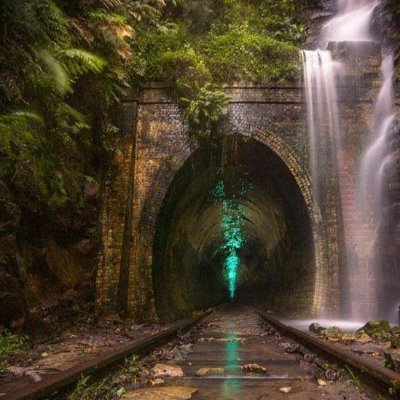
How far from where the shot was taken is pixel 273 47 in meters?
11.5

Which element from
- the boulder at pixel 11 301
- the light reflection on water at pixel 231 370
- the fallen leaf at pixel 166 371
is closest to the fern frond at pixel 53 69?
the boulder at pixel 11 301

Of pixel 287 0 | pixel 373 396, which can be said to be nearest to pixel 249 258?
pixel 287 0

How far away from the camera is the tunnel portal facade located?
998cm

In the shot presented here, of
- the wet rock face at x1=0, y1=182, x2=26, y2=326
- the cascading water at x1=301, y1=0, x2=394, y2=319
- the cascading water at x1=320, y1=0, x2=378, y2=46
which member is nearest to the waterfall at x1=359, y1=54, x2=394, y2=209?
the cascading water at x1=301, y1=0, x2=394, y2=319

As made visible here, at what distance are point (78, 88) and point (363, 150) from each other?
7502mm

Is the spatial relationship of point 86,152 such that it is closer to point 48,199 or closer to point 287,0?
point 48,199

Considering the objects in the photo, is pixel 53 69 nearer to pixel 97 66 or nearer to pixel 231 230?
pixel 97 66

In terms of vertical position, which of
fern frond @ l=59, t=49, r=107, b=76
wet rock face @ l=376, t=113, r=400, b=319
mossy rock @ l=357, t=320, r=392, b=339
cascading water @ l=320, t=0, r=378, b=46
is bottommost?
mossy rock @ l=357, t=320, r=392, b=339

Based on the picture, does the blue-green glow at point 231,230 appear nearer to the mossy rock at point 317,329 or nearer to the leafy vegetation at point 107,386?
the mossy rock at point 317,329

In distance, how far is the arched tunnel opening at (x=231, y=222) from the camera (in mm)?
11148

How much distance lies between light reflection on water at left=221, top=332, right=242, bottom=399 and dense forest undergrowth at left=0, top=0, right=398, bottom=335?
2.99 m

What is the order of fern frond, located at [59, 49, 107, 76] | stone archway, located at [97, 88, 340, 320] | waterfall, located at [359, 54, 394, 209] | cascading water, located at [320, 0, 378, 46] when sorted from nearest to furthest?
fern frond, located at [59, 49, 107, 76], stone archway, located at [97, 88, 340, 320], waterfall, located at [359, 54, 394, 209], cascading water, located at [320, 0, 378, 46]

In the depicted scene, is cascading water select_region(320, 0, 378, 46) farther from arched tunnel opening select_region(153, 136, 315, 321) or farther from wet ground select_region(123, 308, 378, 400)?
wet ground select_region(123, 308, 378, 400)

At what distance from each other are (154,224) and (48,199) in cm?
382
